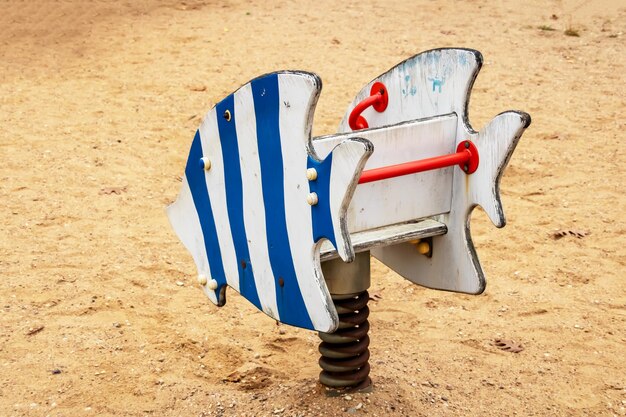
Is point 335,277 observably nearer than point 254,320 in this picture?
Yes

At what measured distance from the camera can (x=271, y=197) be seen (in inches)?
113

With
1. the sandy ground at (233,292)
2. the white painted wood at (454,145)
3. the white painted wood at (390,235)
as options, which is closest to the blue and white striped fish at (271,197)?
the white painted wood at (390,235)

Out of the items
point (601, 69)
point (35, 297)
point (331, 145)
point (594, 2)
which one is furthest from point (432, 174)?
point (594, 2)

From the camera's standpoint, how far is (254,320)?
168 inches

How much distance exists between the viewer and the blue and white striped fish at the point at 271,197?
264cm

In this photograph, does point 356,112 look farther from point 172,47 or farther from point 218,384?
point 172,47

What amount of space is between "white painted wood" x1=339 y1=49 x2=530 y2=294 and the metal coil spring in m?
0.25

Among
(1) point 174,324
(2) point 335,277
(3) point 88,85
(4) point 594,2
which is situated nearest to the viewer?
(2) point 335,277

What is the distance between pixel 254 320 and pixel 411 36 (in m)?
4.72

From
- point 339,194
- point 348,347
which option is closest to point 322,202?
point 339,194

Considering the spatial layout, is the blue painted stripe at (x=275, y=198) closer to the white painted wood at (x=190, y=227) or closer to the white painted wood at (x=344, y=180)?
the white painted wood at (x=344, y=180)

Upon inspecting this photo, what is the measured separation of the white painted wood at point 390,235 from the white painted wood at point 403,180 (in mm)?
41

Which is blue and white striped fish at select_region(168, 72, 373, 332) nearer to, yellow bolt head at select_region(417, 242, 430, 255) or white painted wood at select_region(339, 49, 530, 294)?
white painted wood at select_region(339, 49, 530, 294)

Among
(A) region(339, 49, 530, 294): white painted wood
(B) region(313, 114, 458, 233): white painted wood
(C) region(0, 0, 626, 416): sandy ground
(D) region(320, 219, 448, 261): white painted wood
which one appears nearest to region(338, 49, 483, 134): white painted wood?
(A) region(339, 49, 530, 294): white painted wood
